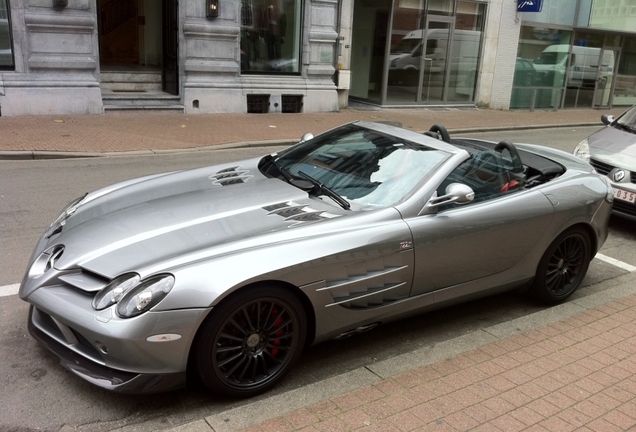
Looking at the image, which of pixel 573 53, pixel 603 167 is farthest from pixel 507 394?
pixel 573 53

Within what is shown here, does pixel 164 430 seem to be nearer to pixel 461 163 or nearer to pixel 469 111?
pixel 461 163

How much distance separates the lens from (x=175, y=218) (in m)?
3.82

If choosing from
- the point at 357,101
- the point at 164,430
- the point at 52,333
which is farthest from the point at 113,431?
the point at 357,101

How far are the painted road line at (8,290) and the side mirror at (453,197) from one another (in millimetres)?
3186

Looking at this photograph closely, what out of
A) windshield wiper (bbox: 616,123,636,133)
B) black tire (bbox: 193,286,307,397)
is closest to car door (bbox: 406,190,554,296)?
black tire (bbox: 193,286,307,397)

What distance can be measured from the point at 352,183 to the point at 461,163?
2.65ft

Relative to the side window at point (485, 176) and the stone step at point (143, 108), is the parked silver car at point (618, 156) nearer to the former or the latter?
the side window at point (485, 176)

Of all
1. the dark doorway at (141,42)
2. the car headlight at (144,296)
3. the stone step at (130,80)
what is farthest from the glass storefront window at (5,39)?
the car headlight at (144,296)

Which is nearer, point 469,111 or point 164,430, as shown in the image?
point 164,430

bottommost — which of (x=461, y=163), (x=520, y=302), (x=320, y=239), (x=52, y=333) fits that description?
(x=520, y=302)

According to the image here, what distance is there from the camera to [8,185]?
791 centimetres

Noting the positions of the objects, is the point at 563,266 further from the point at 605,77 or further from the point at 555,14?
the point at 605,77

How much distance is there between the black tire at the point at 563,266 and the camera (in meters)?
4.90

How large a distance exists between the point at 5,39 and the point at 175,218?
10.9 metres
